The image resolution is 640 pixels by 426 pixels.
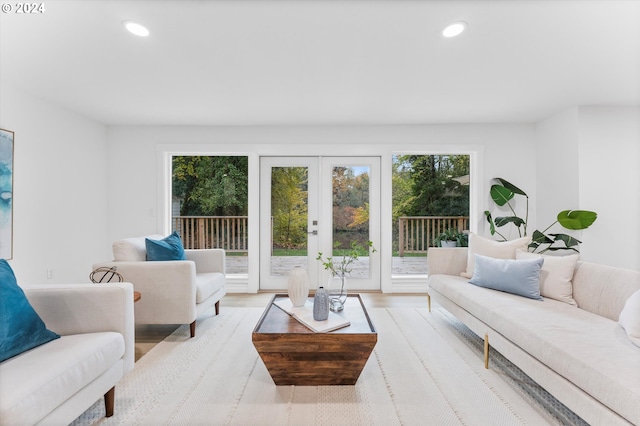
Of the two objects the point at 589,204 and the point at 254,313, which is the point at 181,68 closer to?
the point at 254,313

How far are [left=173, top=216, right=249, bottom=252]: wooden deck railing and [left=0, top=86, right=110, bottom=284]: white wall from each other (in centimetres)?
140

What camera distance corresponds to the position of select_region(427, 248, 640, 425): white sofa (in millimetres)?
1398

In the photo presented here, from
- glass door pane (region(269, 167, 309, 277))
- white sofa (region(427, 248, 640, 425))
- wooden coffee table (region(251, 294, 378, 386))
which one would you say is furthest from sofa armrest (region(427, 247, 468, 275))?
glass door pane (region(269, 167, 309, 277))

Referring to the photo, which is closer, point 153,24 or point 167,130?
point 153,24

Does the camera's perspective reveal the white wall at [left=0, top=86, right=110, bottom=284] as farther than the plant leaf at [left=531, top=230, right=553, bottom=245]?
No

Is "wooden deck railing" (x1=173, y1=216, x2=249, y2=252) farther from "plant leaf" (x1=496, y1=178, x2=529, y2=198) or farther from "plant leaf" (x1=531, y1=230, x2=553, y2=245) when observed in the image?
"plant leaf" (x1=531, y1=230, x2=553, y2=245)

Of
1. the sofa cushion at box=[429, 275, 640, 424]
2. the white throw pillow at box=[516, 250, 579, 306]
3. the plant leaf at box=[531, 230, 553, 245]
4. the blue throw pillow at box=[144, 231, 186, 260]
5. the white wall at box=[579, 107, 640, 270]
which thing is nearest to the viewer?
the sofa cushion at box=[429, 275, 640, 424]

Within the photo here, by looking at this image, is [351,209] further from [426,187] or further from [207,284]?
[207,284]

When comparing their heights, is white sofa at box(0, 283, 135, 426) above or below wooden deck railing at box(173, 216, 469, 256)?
below

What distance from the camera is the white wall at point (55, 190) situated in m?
3.38

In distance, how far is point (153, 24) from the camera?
2152 millimetres

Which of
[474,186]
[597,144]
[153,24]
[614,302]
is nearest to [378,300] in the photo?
[474,186]

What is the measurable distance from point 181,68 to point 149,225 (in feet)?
8.29

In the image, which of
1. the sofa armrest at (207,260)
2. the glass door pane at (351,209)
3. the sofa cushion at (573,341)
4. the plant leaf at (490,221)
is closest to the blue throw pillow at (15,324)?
the sofa armrest at (207,260)
